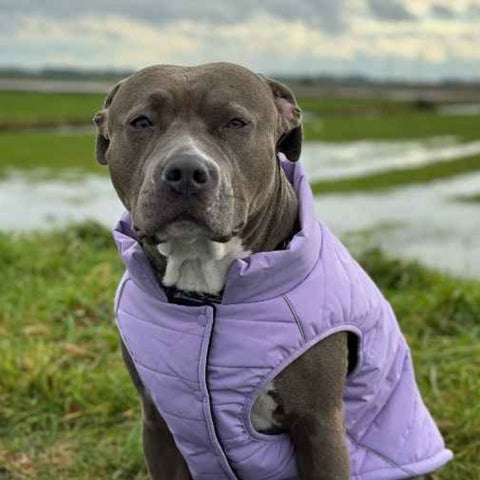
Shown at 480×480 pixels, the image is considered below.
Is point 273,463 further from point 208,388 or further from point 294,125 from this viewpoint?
point 294,125

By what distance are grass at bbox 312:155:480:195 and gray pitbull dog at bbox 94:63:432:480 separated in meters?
8.75

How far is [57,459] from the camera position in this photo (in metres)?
3.75

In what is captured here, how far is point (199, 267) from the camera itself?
9.15ft

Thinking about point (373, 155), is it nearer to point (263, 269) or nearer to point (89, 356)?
point (89, 356)

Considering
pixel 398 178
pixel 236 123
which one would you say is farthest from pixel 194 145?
pixel 398 178

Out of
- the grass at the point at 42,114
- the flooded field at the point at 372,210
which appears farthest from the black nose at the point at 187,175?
the grass at the point at 42,114

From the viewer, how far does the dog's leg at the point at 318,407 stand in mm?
2703

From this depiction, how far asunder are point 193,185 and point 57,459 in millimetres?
1762

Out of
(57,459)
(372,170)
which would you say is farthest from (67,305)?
(372,170)

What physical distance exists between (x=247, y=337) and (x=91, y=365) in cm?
203

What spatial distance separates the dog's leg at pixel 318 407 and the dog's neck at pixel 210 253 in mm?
352

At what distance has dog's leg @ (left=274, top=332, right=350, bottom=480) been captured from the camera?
2.70 meters

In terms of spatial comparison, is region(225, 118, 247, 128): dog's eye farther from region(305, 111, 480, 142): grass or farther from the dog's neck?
region(305, 111, 480, 142): grass

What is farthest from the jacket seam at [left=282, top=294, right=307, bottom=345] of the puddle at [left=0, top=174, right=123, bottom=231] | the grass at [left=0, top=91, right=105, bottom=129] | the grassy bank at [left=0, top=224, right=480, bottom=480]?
the grass at [left=0, top=91, right=105, bottom=129]
